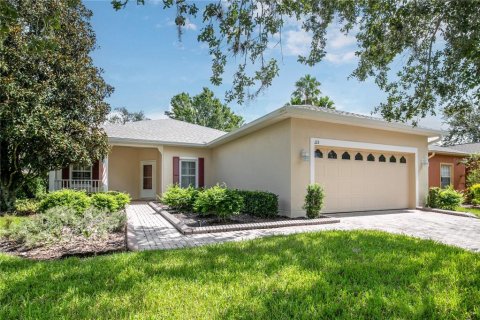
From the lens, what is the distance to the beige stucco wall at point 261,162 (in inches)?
356

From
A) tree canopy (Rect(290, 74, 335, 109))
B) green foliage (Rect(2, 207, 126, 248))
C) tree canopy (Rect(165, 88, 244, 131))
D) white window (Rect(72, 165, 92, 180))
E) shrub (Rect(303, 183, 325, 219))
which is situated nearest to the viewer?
green foliage (Rect(2, 207, 126, 248))

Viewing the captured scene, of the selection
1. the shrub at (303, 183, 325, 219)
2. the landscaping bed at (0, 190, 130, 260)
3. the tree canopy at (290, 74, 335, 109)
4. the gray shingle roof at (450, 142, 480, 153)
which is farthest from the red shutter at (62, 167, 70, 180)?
the gray shingle roof at (450, 142, 480, 153)

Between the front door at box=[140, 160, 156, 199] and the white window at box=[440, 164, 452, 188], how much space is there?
1581 cm

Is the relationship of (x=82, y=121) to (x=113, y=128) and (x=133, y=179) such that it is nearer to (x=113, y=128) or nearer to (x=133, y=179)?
(x=113, y=128)

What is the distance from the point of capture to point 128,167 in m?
16.0

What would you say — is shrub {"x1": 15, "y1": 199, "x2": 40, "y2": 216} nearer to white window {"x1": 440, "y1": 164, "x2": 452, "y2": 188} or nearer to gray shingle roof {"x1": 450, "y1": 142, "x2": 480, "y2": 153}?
white window {"x1": 440, "y1": 164, "x2": 452, "y2": 188}

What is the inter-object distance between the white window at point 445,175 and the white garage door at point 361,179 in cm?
560

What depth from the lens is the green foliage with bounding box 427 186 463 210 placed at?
11141 mm

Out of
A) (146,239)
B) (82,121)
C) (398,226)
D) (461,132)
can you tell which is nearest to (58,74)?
(82,121)

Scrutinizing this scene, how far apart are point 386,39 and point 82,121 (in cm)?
1000

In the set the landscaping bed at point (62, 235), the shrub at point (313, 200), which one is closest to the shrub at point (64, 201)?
the landscaping bed at point (62, 235)

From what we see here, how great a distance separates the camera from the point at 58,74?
32.4ft

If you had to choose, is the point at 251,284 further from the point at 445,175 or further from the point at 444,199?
the point at 445,175

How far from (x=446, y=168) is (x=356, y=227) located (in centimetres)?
1187
